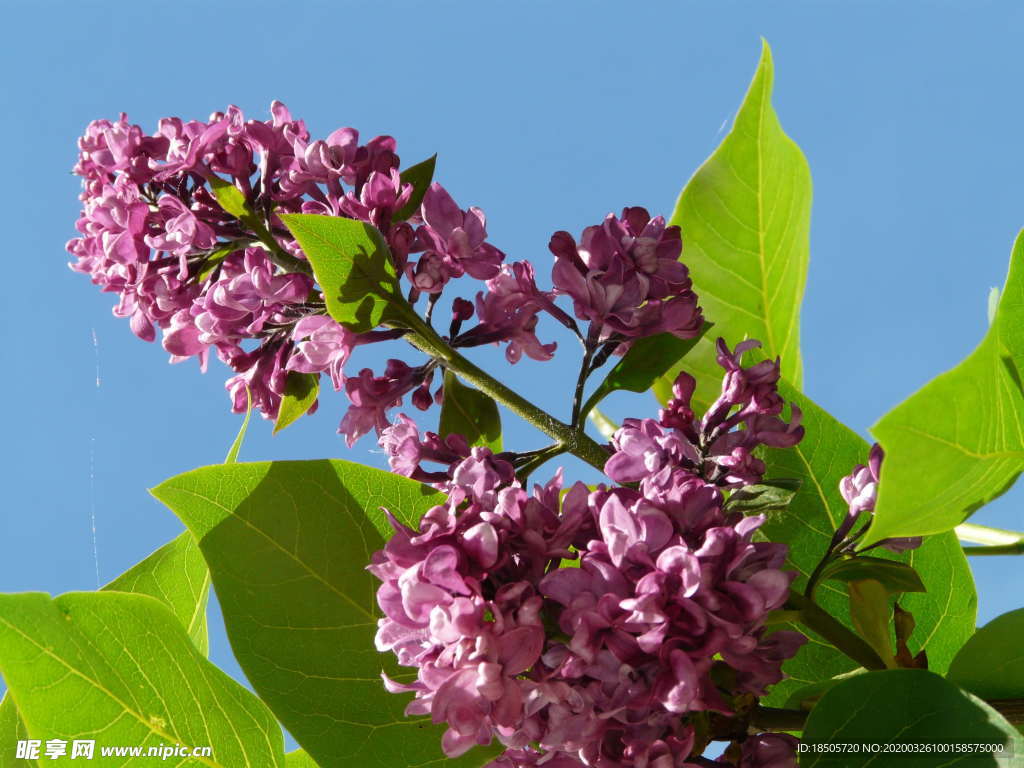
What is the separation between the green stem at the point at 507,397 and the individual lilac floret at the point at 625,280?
4.7 inches

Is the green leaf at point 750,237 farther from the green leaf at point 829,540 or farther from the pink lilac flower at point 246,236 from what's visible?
the pink lilac flower at point 246,236

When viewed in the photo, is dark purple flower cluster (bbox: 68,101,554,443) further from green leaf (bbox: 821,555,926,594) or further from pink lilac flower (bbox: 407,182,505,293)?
green leaf (bbox: 821,555,926,594)

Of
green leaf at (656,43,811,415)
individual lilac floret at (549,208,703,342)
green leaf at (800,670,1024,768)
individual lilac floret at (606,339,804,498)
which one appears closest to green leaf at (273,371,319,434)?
individual lilac floret at (549,208,703,342)

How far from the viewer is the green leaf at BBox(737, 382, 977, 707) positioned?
1279 mm

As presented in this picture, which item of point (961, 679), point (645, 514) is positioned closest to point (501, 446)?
point (645, 514)

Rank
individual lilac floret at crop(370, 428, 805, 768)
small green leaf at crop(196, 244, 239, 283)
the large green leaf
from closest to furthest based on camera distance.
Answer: individual lilac floret at crop(370, 428, 805, 768) → small green leaf at crop(196, 244, 239, 283) → the large green leaf

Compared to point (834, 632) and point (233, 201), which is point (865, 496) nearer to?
point (834, 632)

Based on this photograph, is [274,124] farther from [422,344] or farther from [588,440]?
[588,440]

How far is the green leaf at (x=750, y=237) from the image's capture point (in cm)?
151

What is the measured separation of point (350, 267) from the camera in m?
1.04

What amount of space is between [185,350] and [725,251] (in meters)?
0.79

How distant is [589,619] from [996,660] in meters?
0.45

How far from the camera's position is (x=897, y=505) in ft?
2.59

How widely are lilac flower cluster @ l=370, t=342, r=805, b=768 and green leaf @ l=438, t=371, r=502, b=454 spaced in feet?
1.11
